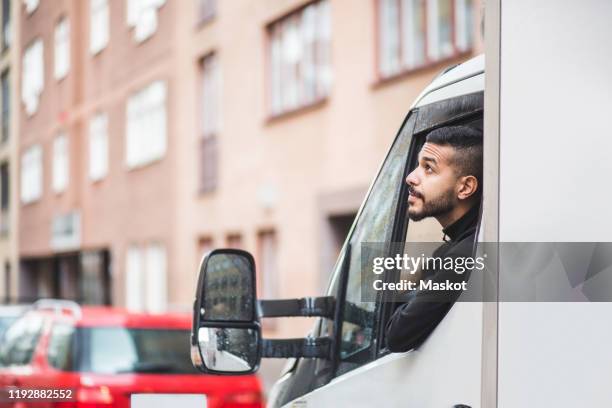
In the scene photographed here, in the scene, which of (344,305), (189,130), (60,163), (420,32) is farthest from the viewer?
(420,32)

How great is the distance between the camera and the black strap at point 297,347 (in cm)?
279

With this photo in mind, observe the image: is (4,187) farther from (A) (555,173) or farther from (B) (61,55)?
(A) (555,173)

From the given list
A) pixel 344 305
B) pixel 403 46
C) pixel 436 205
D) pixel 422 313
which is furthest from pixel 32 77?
pixel 403 46

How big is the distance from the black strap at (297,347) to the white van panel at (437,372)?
247mm

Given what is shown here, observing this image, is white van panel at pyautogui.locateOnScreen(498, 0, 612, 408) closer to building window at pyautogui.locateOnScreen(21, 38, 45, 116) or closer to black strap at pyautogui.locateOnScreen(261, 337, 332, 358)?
black strap at pyautogui.locateOnScreen(261, 337, 332, 358)

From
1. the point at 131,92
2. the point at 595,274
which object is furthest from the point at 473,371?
the point at 131,92

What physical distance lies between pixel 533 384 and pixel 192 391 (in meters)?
1.28

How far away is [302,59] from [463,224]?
36.6ft

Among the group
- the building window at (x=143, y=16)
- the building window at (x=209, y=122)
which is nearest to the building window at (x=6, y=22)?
the building window at (x=143, y=16)

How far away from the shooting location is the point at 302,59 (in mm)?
13422

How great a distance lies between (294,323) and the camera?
137 inches

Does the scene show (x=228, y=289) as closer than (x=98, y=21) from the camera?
Yes

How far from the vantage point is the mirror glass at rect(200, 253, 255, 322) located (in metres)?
2.63

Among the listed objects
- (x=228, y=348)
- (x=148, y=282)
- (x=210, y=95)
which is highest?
(x=210, y=95)
